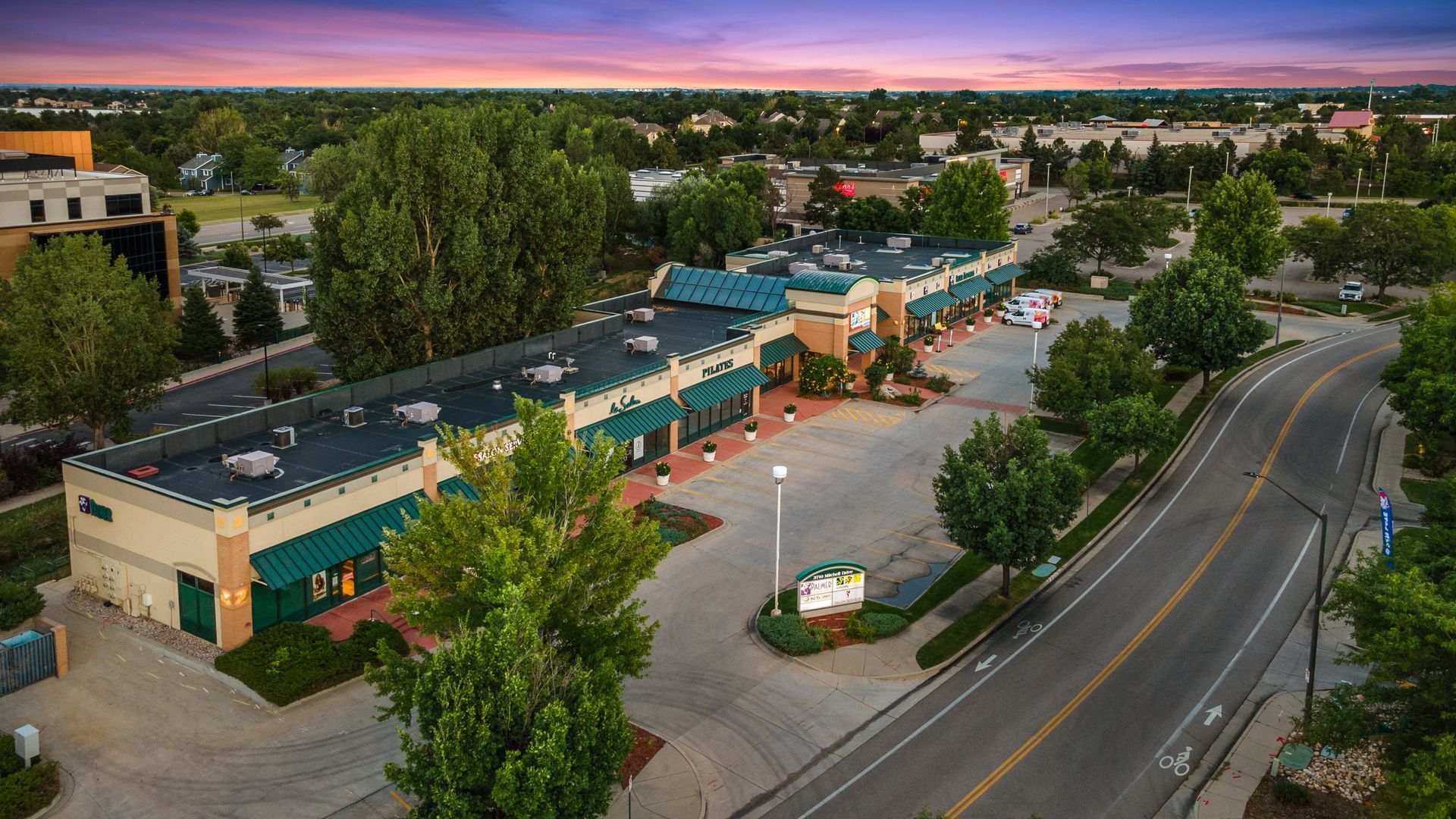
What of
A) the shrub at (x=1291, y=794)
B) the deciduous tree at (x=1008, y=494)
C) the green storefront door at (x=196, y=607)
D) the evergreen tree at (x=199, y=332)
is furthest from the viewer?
the evergreen tree at (x=199, y=332)

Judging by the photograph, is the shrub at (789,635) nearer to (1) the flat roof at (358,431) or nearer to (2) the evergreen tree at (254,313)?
(1) the flat roof at (358,431)

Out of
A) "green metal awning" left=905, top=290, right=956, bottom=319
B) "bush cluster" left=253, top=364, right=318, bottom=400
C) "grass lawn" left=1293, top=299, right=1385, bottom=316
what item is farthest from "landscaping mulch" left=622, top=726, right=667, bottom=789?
"grass lawn" left=1293, top=299, right=1385, bottom=316

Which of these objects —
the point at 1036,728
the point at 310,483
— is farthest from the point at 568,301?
the point at 1036,728

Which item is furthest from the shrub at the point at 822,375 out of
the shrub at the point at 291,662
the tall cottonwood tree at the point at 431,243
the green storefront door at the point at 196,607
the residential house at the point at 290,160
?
the residential house at the point at 290,160

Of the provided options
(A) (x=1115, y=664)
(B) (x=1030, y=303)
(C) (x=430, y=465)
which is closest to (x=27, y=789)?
(C) (x=430, y=465)

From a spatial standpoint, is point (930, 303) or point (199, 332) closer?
point (199, 332)

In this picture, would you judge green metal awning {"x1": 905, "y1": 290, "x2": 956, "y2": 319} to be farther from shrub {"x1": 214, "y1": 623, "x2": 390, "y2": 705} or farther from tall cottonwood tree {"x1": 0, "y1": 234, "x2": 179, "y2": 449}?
shrub {"x1": 214, "y1": 623, "x2": 390, "y2": 705}

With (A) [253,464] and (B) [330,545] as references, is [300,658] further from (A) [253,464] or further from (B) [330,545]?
(A) [253,464]
